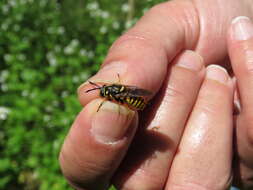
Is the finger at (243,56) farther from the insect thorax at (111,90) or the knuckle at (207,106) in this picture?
the insect thorax at (111,90)

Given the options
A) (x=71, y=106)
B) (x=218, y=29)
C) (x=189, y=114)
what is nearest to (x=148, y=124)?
(x=189, y=114)

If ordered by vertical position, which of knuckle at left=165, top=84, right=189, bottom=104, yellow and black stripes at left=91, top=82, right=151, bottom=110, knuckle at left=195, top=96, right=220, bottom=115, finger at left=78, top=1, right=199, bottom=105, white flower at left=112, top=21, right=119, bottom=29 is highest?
finger at left=78, top=1, right=199, bottom=105

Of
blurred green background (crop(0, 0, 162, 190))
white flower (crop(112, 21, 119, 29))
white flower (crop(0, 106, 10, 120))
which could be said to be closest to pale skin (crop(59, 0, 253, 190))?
blurred green background (crop(0, 0, 162, 190))

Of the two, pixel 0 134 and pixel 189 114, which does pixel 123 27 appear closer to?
pixel 0 134

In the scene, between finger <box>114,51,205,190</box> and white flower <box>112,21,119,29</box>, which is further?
white flower <box>112,21,119,29</box>

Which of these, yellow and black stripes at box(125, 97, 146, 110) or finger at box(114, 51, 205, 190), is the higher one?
yellow and black stripes at box(125, 97, 146, 110)

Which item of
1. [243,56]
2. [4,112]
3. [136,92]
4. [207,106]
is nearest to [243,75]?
[243,56]

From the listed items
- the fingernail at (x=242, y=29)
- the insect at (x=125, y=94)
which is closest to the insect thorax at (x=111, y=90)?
the insect at (x=125, y=94)

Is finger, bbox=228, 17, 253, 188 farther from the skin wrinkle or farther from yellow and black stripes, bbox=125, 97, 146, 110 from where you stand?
yellow and black stripes, bbox=125, 97, 146, 110
